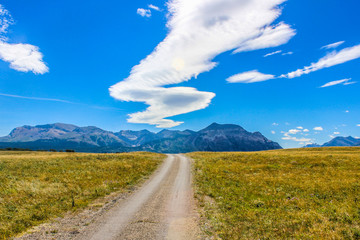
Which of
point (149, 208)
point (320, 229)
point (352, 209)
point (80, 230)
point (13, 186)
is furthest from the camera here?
point (13, 186)

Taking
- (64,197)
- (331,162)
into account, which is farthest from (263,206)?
(331,162)

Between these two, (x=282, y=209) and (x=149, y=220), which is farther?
(x=282, y=209)

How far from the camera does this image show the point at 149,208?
13.9 metres

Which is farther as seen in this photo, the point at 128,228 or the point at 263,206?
the point at 263,206

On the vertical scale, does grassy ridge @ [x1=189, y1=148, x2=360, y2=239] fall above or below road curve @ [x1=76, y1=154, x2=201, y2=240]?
above

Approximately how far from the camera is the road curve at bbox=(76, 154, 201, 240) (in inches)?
384

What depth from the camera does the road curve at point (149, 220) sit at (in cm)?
976

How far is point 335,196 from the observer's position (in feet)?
51.4

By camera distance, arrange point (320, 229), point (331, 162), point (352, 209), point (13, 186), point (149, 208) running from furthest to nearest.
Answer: point (331, 162)
point (13, 186)
point (149, 208)
point (352, 209)
point (320, 229)

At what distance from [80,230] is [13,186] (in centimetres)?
1440

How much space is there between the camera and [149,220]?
11594 mm

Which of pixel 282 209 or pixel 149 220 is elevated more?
pixel 282 209

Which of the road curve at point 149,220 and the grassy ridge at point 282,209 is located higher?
the grassy ridge at point 282,209

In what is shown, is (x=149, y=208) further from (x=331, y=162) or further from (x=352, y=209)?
(x=331, y=162)
